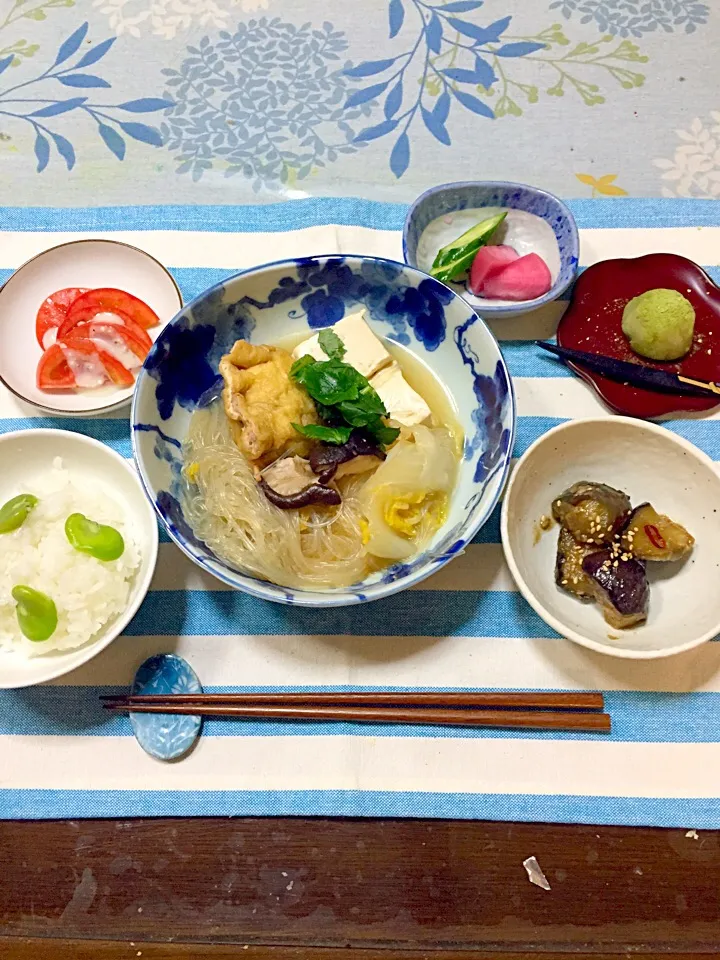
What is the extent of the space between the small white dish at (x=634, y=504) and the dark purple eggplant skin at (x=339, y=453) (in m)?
0.46

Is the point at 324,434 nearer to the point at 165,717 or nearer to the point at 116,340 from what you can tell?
the point at 116,340

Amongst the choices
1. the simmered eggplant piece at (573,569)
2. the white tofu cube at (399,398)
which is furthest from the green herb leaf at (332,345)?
the simmered eggplant piece at (573,569)

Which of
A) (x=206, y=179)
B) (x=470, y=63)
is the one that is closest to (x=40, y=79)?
(x=206, y=179)

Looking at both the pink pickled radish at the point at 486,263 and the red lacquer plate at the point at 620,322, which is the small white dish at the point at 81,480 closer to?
the pink pickled radish at the point at 486,263

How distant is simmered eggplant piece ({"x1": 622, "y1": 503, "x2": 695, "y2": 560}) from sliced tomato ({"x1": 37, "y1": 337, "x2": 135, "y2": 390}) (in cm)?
176

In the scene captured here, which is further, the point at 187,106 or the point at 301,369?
the point at 187,106

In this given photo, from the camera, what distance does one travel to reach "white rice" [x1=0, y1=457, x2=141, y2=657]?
1.94 metres

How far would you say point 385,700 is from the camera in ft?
6.61

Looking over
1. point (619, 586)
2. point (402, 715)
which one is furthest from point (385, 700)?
point (619, 586)

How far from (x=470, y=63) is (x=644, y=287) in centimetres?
135

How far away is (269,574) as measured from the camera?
200 cm

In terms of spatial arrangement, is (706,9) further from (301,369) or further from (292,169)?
(301,369)

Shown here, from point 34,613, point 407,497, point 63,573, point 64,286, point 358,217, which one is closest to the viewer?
point 34,613

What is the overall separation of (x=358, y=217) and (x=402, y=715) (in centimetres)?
188
